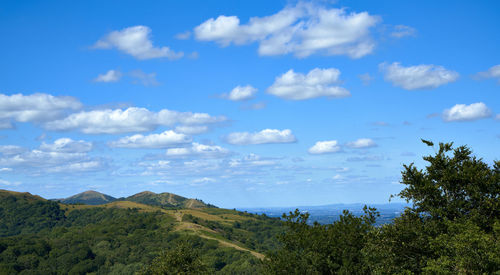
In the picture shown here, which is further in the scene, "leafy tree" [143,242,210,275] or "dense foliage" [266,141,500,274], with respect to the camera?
"leafy tree" [143,242,210,275]

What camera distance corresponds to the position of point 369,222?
55469 millimetres

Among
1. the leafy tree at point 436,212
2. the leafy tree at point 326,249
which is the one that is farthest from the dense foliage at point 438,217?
the leafy tree at point 326,249

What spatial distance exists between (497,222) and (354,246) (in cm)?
1946

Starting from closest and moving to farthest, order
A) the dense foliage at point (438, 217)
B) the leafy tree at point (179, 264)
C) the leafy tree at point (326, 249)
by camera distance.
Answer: the dense foliage at point (438, 217) → the leafy tree at point (326, 249) → the leafy tree at point (179, 264)

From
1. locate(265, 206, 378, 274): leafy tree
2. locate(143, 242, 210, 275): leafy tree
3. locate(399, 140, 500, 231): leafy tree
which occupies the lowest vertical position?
locate(143, 242, 210, 275): leafy tree

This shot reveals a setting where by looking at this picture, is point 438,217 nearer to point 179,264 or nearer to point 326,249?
point 326,249

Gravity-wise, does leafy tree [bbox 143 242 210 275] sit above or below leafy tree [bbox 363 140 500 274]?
below

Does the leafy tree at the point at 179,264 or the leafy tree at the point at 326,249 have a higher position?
the leafy tree at the point at 326,249

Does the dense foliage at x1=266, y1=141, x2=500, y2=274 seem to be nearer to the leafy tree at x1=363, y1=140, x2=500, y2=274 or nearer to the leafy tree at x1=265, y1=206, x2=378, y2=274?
the leafy tree at x1=363, y1=140, x2=500, y2=274

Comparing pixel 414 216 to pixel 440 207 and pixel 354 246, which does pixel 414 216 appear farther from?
pixel 354 246

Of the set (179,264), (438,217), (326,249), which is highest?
(438,217)

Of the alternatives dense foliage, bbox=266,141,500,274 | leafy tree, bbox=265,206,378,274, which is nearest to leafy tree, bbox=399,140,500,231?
dense foliage, bbox=266,141,500,274

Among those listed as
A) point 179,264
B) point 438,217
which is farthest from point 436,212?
point 179,264

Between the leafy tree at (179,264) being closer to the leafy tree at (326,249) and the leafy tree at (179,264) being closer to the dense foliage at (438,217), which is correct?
the leafy tree at (326,249)
